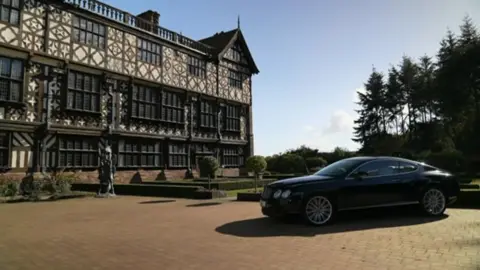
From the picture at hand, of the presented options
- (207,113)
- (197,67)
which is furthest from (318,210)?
(197,67)

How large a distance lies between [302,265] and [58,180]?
16102mm

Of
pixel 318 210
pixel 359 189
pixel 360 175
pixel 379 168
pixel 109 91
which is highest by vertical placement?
pixel 109 91

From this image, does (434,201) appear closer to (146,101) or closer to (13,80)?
(13,80)

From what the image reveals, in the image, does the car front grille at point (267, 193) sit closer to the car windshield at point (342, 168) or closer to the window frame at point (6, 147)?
the car windshield at point (342, 168)

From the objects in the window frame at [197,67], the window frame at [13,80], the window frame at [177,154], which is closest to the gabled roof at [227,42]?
the window frame at [197,67]

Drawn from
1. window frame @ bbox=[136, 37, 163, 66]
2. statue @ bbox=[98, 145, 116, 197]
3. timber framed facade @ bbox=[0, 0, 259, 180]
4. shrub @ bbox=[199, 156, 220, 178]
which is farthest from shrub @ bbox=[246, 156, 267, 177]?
window frame @ bbox=[136, 37, 163, 66]

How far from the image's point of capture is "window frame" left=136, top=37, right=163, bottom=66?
26516 mm

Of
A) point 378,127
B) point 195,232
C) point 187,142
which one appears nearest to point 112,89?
point 187,142

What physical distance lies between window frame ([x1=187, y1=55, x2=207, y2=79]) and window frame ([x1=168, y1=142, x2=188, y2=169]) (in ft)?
19.3

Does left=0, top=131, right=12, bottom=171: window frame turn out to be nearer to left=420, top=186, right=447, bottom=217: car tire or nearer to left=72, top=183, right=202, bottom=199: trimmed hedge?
left=72, top=183, right=202, bottom=199: trimmed hedge

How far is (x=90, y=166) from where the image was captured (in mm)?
22828

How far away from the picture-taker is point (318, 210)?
8.55m

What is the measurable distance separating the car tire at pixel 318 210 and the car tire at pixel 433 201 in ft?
8.36

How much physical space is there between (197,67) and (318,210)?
960 inches
